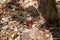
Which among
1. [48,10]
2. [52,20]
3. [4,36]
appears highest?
[48,10]

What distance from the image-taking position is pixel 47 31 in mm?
2600

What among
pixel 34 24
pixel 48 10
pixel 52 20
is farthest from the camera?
pixel 34 24

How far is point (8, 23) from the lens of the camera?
281 cm

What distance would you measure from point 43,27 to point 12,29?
0.41 meters

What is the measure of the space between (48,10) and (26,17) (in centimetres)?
55

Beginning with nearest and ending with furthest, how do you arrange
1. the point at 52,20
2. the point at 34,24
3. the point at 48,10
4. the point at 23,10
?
the point at 48,10 → the point at 52,20 → the point at 34,24 → the point at 23,10

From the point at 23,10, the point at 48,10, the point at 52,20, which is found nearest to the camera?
Answer: the point at 48,10

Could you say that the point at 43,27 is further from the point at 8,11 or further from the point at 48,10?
the point at 8,11

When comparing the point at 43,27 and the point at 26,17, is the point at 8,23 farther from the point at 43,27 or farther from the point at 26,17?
the point at 43,27

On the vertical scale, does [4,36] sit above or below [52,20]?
below

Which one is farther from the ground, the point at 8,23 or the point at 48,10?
the point at 48,10

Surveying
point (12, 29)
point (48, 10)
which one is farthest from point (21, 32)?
point (48, 10)

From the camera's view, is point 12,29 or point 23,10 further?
point 23,10

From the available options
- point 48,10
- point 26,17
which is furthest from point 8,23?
point 48,10
